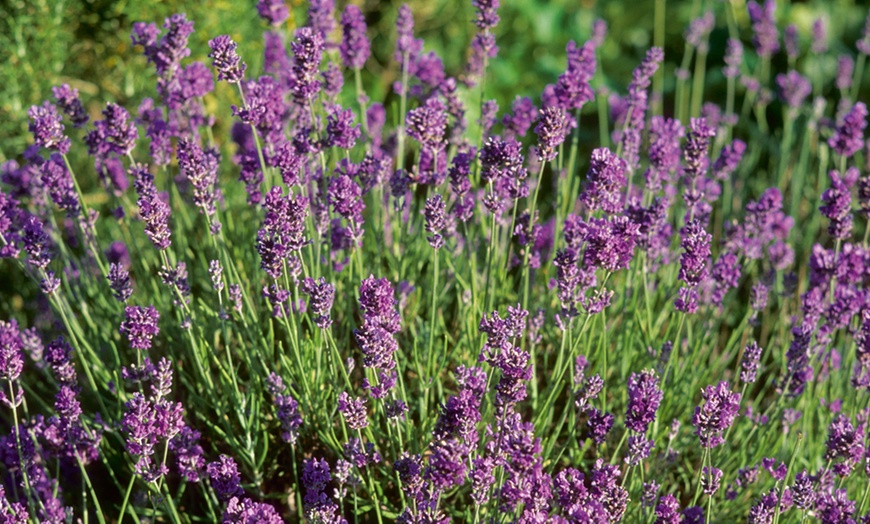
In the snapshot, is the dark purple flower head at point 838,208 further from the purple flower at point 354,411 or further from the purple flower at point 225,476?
the purple flower at point 225,476

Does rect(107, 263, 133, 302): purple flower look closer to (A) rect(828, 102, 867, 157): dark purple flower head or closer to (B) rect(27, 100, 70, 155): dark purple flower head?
(B) rect(27, 100, 70, 155): dark purple flower head

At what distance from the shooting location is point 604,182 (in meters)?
2.26

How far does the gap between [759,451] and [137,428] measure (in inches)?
68.2

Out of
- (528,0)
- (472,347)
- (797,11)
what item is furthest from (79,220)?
(797,11)

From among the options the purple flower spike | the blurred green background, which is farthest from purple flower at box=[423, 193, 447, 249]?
the blurred green background

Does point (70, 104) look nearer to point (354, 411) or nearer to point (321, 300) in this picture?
point (321, 300)

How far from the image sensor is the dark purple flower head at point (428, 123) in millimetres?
2361

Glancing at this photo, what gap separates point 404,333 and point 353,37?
3.22 ft

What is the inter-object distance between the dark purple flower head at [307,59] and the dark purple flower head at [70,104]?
0.70m

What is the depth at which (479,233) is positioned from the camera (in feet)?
9.94

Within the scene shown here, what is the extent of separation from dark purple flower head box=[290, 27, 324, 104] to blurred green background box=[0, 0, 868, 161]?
1.66m

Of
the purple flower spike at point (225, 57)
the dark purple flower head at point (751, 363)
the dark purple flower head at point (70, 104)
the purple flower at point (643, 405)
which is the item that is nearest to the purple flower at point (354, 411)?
the purple flower at point (643, 405)

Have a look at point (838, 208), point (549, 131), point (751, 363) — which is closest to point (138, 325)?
point (549, 131)

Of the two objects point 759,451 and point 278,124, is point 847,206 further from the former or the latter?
point 278,124
